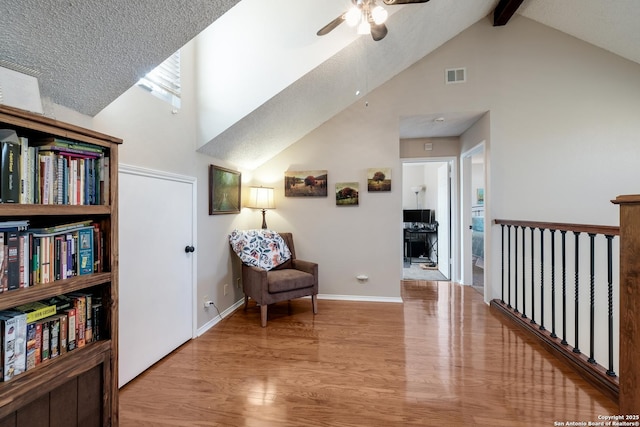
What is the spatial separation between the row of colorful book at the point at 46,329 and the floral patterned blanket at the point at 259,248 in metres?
1.77

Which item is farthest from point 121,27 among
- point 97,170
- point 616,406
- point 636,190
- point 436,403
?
point 636,190

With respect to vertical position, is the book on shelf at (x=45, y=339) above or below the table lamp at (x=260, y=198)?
below

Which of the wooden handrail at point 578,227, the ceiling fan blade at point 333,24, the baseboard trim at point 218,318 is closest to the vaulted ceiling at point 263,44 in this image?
the ceiling fan blade at point 333,24

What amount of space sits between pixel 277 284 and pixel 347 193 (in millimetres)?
1543

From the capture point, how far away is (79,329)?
1223 millimetres

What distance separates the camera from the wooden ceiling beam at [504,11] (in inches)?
114

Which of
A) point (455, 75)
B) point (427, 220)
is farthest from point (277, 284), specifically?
point (427, 220)

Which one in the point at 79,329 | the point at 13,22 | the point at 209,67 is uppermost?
the point at 209,67

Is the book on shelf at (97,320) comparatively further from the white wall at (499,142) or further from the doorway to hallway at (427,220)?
the doorway to hallway at (427,220)

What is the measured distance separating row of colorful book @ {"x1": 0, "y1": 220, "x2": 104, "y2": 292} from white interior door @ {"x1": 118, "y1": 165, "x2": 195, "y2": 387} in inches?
20.9

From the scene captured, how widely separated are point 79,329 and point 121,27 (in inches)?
57.2

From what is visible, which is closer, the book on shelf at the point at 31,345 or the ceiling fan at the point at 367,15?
the book on shelf at the point at 31,345

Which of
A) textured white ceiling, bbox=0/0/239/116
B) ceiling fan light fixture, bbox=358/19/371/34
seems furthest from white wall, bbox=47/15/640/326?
ceiling fan light fixture, bbox=358/19/371/34

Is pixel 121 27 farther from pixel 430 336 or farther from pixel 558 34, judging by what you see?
pixel 558 34
